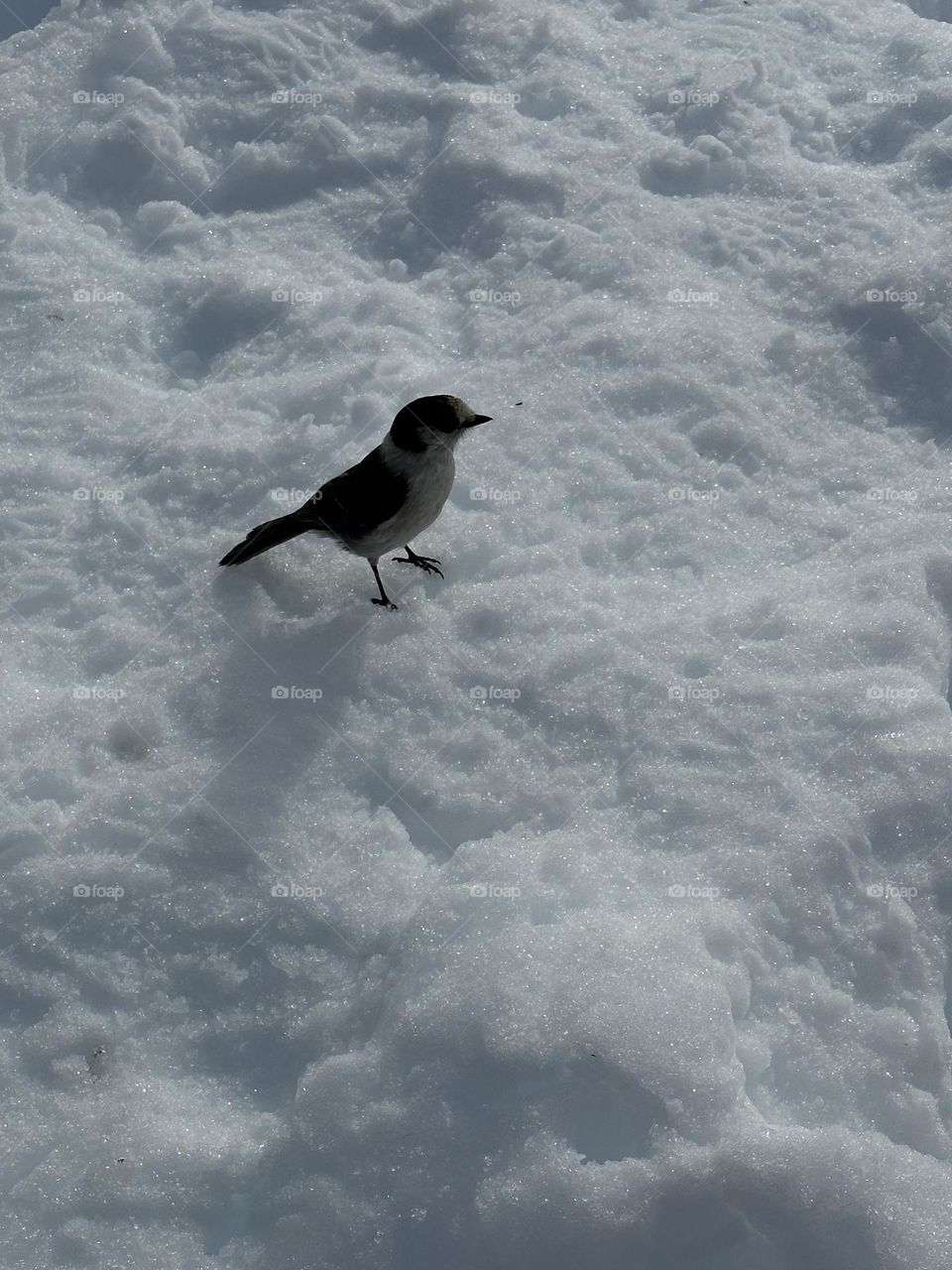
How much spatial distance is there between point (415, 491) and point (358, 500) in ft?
0.74

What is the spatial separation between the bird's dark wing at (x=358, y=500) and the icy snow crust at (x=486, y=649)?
384mm

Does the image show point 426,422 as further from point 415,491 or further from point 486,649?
point 486,649

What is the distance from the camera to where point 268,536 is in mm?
4285

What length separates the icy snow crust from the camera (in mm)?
2947

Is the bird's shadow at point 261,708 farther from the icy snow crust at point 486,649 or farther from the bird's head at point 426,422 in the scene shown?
the bird's head at point 426,422

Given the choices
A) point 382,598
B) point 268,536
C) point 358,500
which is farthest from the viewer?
point 382,598

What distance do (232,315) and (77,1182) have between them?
3999 millimetres

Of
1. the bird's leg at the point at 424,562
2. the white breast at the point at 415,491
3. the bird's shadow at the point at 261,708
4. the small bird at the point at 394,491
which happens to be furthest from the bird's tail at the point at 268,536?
the bird's leg at the point at 424,562

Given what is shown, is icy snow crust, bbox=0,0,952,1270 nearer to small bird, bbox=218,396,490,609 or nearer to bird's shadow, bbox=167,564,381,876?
bird's shadow, bbox=167,564,381,876

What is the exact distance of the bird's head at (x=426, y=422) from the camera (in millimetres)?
4109


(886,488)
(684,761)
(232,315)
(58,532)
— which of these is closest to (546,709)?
(684,761)

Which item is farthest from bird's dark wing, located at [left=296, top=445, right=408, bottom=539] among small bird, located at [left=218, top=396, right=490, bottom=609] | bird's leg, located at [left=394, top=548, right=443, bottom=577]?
bird's leg, located at [left=394, top=548, right=443, bottom=577]

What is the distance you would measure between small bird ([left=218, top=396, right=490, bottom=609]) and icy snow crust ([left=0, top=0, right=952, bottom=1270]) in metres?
0.31

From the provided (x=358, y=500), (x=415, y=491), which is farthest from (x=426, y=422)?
(x=358, y=500)
